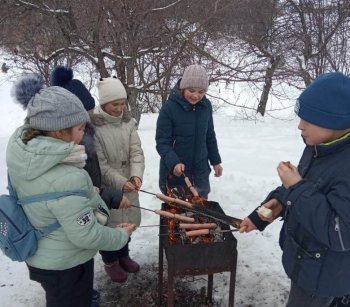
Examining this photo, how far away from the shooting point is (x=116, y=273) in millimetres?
3170

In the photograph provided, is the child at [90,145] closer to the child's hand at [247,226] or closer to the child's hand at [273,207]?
the child's hand at [247,226]

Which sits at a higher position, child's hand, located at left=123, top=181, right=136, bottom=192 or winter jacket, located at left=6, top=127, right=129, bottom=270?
winter jacket, located at left=6, top=127, right=129, bottom=270

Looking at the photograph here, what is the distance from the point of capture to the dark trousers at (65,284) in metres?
2.14

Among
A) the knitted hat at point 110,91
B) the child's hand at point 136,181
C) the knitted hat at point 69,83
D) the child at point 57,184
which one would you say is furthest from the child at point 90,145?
the child at point 57,184

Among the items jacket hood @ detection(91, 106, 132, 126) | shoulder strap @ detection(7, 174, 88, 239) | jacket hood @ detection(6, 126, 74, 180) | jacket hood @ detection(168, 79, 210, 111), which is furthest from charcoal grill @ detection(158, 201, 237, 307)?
jacket hood @ detection(168, 79, 210, 111)

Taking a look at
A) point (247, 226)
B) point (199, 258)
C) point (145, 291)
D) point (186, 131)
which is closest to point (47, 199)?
point (199, 258)

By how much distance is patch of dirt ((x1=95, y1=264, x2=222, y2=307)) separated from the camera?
9.89 feet

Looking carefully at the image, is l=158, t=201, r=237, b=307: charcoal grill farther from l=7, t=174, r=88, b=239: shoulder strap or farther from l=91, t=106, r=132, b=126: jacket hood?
l=91, t=106, r=132, b=126: jacket hood

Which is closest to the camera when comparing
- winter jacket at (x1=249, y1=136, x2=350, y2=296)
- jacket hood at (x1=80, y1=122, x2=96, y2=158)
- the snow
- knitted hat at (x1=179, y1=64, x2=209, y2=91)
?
winter jacket at (x1=249, y1=136, x2=350, y2=296)

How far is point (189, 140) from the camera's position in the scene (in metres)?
3.45

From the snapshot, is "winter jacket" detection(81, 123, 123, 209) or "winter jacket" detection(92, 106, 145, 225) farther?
"winter jacket" detection(92, 106, 145, 225)

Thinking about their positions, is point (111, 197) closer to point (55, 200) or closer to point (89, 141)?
point (89, 141)

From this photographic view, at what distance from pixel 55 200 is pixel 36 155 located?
0.25 metres

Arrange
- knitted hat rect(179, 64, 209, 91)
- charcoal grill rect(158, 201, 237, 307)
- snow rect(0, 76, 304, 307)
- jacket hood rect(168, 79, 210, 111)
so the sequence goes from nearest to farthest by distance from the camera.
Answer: charcoal grill rect(158, 201, 237, 307) < snow rect(0, 76, 304, 307) < knitted hat rect(179, 64, 209, 91) < jacket hood rect(168, 79, 210, 111)
